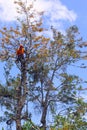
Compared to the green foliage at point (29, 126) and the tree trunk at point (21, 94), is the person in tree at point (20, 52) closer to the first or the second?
the tree trunk at point (21, 94)

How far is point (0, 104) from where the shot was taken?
2678 cm

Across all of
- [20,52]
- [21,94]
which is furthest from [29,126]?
[20,52]

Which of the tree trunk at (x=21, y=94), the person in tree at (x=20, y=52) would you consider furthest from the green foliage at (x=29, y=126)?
the person in tree at (x=20, y=52)

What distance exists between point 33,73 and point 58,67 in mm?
1586

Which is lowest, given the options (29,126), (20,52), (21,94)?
(29,126)

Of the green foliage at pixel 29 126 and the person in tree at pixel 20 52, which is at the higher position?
the person in tree at pixel 20 52

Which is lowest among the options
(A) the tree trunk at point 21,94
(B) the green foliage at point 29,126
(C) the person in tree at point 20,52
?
(B) the green foliage at point 29,126

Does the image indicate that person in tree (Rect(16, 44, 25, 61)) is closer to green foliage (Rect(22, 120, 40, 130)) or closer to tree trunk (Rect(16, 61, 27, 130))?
tree trunk (Rect(16, 61, 27, 130))

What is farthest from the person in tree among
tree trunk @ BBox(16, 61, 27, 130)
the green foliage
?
the green foliage

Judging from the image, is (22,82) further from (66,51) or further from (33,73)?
(66,51)

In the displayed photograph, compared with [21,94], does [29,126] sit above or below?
below

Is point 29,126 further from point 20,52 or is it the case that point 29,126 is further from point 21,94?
point 20,52

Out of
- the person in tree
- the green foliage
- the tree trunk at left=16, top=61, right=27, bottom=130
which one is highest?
the person in tree

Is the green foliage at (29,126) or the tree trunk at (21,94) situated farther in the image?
the tree trunk at (21,94)
